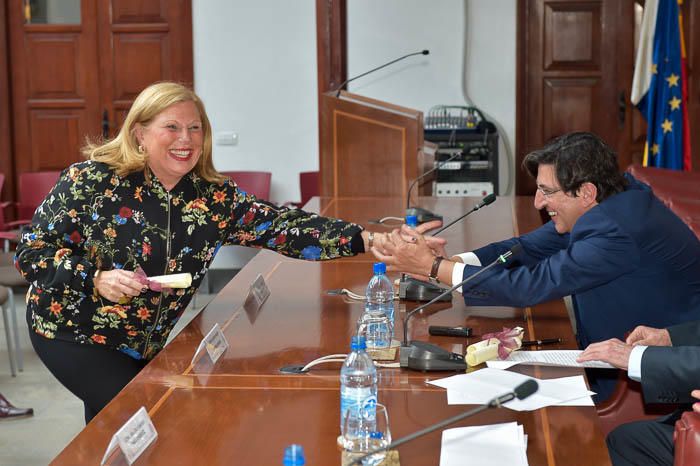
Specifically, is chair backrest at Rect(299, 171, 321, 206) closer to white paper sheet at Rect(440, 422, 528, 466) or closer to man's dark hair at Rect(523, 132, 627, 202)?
man's dark hair at Rect(523, 132, 627, 202)

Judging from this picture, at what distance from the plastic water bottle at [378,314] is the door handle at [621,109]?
5313 millimetres

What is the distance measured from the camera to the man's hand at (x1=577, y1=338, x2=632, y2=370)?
2324 mm

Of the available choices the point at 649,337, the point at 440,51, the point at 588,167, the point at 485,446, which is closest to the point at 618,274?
the point at 649,337

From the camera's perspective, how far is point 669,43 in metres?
6.64

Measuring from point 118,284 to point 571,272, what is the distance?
4.10 feet

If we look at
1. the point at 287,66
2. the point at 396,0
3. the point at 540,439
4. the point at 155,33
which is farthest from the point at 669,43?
the point at 540,439

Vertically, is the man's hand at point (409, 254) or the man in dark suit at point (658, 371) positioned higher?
the man's hand at point (409, 254)

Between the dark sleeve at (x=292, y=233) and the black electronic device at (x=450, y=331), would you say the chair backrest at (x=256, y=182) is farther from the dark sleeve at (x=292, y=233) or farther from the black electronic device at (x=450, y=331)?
the black electronic device at (x=450, y=331)

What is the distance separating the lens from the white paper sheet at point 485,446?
5.75 feet

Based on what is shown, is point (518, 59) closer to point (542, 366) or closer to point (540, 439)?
point (542, 366)

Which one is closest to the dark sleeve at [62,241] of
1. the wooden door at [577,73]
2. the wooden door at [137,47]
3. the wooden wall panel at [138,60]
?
the wooden door at [137,47]

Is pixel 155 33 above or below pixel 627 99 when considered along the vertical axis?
above

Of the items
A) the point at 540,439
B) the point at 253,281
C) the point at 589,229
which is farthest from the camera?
the point at 253,281

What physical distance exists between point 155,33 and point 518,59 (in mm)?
2949
